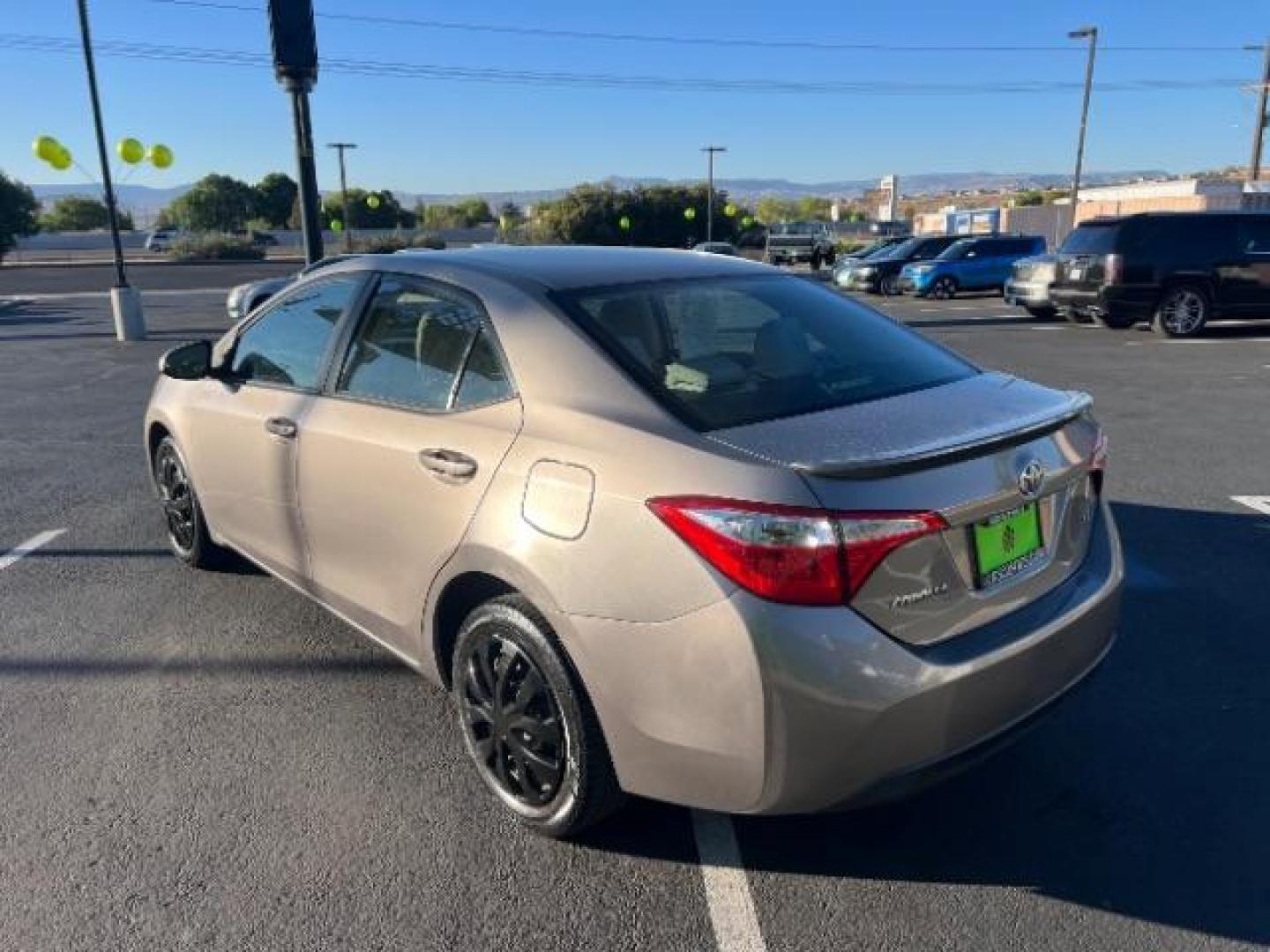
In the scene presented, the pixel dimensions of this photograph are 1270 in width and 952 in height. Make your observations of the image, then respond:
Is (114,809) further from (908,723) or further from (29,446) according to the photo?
(29,446)

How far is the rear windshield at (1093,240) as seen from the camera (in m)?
14.2

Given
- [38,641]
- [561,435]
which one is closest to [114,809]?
[38,641]

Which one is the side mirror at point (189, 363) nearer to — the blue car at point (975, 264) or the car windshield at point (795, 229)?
the blue car at point (975, 264)

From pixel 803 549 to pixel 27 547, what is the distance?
4.78 meters

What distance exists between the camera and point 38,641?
399 centimetres

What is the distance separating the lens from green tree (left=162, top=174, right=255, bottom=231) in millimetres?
82375

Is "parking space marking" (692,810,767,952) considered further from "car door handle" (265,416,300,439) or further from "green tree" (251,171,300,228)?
"green tree" (251,171,300,228)

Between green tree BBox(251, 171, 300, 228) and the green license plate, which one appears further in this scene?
green tree BBox(251, 171, 300, 228)

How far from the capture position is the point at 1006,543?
92.9 inches

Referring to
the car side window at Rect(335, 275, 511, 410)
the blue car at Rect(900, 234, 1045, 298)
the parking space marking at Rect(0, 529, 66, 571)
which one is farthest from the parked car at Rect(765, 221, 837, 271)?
the car side window at Rect(335, 275, 511, 410)

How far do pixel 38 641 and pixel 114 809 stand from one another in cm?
150

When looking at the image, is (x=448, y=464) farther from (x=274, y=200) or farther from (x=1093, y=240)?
(x=274, y=200)

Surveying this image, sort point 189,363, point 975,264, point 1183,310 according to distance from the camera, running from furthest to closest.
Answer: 1. point 975,264
2. point 1183,310
3. point 189,363

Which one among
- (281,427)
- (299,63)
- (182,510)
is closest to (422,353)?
(281,427)
